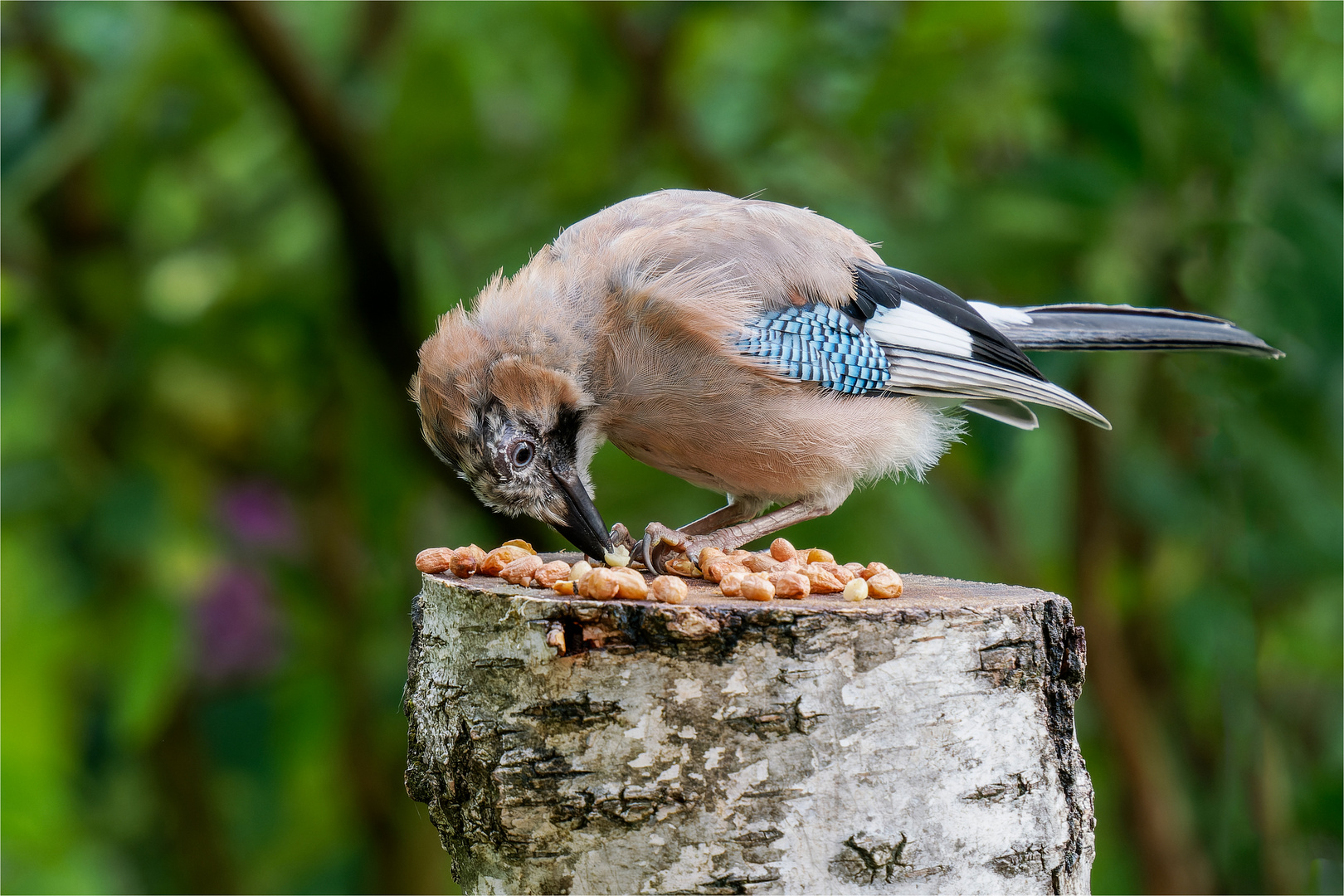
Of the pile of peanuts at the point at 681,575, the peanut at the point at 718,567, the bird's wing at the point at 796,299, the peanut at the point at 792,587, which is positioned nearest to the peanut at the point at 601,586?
the pile of peanuts at the point at 681,575

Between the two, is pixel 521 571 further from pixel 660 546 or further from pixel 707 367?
pixel 707 367

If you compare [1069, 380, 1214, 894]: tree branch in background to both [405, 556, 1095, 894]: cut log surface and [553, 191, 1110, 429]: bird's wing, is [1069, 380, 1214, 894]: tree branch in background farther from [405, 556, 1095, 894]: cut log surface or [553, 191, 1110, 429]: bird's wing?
[405, 556, 1095, 894]: cut log surface

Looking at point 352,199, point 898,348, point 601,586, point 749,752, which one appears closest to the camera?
point 749,752

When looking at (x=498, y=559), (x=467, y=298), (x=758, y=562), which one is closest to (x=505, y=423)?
(x=498, y=559)

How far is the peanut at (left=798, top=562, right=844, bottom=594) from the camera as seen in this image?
2207 mm

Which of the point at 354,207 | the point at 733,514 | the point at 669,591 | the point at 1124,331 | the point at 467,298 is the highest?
the point at 354,207

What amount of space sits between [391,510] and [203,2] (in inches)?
71.5

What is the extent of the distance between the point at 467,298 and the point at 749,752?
115 inches

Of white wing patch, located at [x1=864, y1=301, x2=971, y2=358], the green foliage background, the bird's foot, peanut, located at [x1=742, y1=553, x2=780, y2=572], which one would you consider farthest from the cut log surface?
the green foliage background

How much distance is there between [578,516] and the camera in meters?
2.71

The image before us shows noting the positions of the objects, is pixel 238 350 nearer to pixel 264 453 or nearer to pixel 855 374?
pixel 264 453

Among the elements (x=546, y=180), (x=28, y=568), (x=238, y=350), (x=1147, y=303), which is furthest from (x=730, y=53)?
(x=28, y=568)

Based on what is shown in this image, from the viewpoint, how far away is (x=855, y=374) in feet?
9.33

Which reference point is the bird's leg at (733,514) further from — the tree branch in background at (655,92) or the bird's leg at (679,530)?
the tree branch in background at (655,92)
